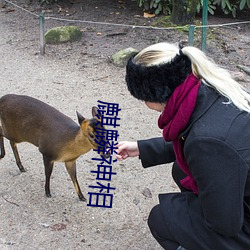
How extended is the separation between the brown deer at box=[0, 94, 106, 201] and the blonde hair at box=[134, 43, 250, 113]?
2.98 ft

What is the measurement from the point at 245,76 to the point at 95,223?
2.96m

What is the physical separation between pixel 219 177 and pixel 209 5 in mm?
5783

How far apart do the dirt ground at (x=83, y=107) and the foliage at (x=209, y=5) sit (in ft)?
0.59

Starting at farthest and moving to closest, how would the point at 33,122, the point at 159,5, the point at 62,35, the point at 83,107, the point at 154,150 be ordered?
the point at 159,5 → the point at 62,35 → the point at 83,107 → the point at 33,122 → the point at 154,150

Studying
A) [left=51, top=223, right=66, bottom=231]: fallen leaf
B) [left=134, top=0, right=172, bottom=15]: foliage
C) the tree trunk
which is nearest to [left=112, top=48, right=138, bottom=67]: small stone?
the tree trunk

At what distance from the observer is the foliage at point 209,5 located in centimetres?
707

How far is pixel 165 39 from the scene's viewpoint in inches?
244

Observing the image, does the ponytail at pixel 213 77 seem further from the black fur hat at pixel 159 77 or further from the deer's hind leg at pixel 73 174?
the deer's hind leg at pixel 73 174

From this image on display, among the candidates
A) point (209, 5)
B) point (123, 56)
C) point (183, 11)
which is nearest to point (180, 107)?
point (123, 56)

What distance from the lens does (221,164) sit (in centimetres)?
186

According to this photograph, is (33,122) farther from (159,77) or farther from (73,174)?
(159,77)

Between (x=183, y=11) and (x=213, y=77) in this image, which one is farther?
(x=183, y=11)

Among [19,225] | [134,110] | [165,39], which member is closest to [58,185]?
[19,225]

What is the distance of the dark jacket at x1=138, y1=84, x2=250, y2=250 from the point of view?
186 cm
